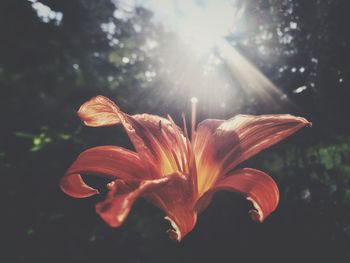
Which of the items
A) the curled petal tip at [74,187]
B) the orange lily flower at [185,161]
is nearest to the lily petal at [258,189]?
the orange lily flower at [185,161]

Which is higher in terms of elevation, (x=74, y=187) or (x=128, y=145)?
(x=74, y=187)

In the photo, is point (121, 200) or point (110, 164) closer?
point (121, 200)

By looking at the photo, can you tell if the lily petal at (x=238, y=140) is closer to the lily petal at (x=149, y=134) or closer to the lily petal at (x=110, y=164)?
the lily petal at (x=149, y=134)

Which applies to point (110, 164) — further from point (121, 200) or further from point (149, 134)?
point (121, 200)

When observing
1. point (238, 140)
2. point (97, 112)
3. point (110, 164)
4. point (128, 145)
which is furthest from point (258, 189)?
point (128, 145)

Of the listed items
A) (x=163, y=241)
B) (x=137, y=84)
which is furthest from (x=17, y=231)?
(x=137, y=84)

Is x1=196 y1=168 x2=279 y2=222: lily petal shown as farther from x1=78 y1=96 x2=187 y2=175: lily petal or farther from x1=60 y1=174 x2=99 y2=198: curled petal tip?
x1=60 y1=174 x2=99 y2=198: curled petal tip
